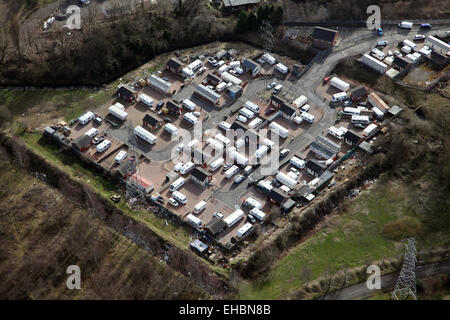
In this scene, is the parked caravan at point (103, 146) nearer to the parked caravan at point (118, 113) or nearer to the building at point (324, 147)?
the parked caravan at point (118, 113)

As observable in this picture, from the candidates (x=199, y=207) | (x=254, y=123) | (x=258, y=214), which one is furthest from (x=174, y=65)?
(x=258, y=214)

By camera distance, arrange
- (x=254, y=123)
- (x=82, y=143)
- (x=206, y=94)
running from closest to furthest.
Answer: (x=82, y=143), (x=254, y=123), (x=206, y=94)

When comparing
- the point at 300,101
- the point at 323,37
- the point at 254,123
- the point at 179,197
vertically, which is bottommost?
the point at 179,197

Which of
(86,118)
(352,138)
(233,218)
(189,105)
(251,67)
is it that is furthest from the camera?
(251,67)

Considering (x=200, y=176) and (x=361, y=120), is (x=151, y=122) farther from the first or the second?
(x=361, y=120)

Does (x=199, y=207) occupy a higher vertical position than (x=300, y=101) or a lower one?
lower

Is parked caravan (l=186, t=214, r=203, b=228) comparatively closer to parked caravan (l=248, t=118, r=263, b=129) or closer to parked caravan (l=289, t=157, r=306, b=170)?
parked caravan (l=289, t=157, r=306, b=170)

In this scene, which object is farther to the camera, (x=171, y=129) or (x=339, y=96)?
(x=339, y=96)
